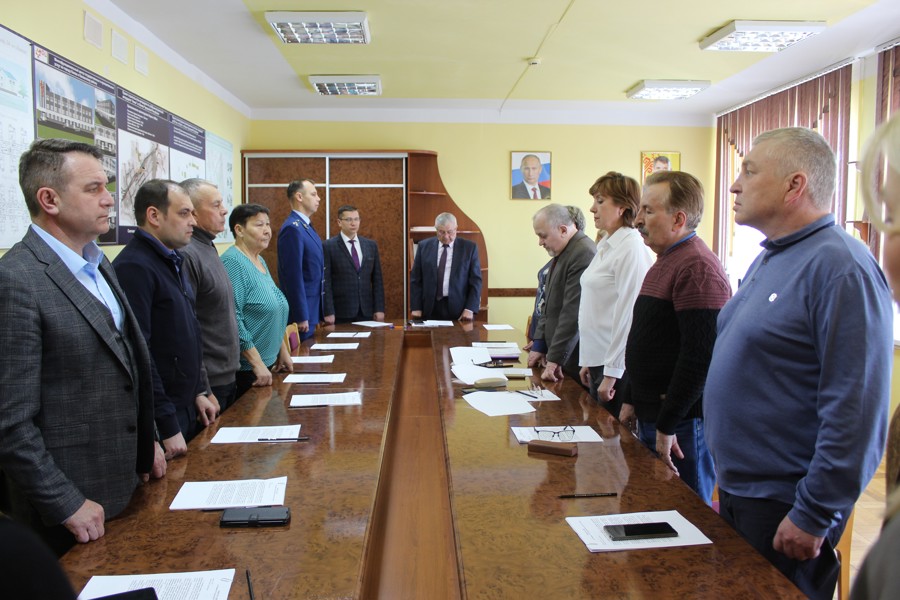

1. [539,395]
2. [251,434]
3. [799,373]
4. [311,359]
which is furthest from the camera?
[311,359]

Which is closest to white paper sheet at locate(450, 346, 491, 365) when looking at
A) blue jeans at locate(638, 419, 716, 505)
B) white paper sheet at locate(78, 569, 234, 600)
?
blue jeans at locate(638, 419, 716, 505)

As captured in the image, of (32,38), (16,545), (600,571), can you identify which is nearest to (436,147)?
(32,38)

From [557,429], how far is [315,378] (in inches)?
51.4

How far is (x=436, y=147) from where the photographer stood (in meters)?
7.71

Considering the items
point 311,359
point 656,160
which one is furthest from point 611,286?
point 656,160

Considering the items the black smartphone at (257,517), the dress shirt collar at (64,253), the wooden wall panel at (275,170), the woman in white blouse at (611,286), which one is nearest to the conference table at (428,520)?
the black smartphone at (257,517)

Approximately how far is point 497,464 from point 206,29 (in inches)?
170

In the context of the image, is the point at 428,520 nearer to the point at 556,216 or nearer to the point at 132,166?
the point at 556,216

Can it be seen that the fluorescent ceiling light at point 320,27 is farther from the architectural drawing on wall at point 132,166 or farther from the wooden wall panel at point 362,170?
the wooden wall panel at point 362,170

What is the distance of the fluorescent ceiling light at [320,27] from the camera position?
14.3ft

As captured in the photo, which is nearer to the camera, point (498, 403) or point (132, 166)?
point (498, 403)

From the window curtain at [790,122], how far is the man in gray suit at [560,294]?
2.03 m

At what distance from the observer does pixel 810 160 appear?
60.9 inches

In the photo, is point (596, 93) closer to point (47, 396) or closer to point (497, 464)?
point (497, 464)
